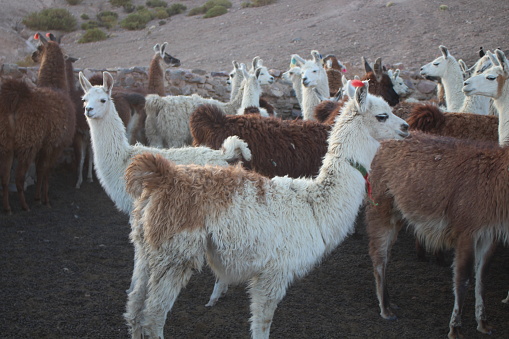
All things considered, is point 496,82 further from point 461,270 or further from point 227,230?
point 227,230

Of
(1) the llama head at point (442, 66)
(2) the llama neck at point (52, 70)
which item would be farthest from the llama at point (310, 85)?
(2) the llama neck at point (52, 70)

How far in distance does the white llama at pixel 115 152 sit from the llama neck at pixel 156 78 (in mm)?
4962

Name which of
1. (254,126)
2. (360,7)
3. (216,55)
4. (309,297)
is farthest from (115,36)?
(309,297)

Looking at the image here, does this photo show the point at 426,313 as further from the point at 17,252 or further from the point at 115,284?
the point at 17,252

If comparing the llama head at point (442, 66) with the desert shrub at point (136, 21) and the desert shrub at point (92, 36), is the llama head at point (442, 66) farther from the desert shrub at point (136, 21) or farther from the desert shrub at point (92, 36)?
the desert shrub at point (136, 21)

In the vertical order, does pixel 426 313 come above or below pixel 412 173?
below

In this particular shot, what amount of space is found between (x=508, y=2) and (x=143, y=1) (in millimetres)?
20894

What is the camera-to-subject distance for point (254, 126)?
5789 millimetres

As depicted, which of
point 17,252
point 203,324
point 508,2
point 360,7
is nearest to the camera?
point 203,324

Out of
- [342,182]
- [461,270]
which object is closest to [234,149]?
[342,182]

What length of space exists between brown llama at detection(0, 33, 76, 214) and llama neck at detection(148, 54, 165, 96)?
2449mm

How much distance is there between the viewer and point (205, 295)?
4.62 meters

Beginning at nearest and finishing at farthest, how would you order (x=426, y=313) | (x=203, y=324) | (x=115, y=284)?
(x=203, y=324)
(x=426, y=313)
(x=115, y=284)

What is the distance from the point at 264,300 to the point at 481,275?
191 cm
